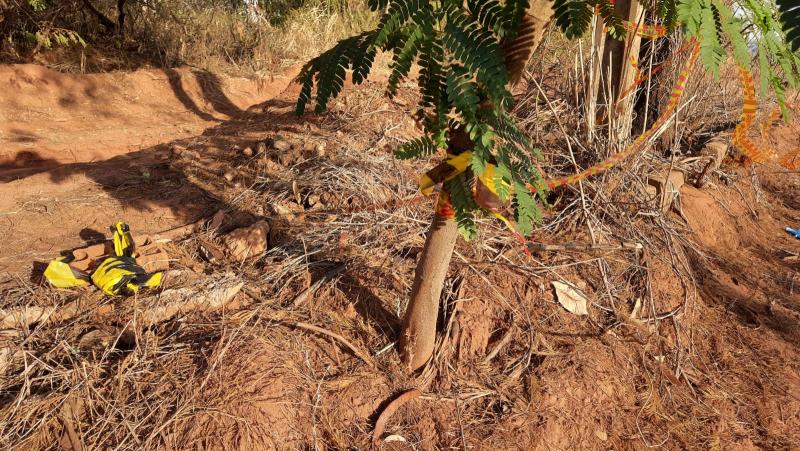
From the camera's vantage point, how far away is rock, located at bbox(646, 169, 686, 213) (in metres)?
3.50

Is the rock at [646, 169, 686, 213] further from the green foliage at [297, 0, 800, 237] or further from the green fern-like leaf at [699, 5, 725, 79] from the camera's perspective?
the green fern-like leaf at [699, 5, 725, 79]

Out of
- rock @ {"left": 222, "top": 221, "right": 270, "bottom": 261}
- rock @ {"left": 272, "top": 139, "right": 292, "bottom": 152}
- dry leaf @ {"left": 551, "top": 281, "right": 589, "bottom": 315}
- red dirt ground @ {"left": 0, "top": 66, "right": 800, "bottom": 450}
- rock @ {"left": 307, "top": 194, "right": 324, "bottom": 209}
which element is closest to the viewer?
red dirt ground @ {"left": 0, "top": 66, "right": 800, "bottom": 450}

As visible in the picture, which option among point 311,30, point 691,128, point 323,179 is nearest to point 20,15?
point 311,30

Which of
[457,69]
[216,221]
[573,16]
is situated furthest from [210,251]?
[573,16]

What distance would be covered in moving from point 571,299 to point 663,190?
139 cm

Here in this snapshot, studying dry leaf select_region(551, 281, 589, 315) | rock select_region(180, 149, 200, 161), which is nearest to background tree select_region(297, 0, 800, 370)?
dry leaf select_region(551, 281, 589, 315)

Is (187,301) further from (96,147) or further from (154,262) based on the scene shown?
(96,147)

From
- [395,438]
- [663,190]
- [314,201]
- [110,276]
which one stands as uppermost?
[663,190]

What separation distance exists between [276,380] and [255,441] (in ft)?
0.83

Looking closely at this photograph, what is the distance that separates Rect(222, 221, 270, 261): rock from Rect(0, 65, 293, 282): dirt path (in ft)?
2.00

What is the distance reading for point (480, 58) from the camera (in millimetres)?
1287

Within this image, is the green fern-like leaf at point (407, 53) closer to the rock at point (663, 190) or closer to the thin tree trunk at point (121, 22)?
the rock at point (663, 190)

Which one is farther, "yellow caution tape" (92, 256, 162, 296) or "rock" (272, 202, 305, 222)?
"rock" (272, 202, 305, 222)

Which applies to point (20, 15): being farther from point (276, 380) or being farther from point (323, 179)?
point (276, 380)
